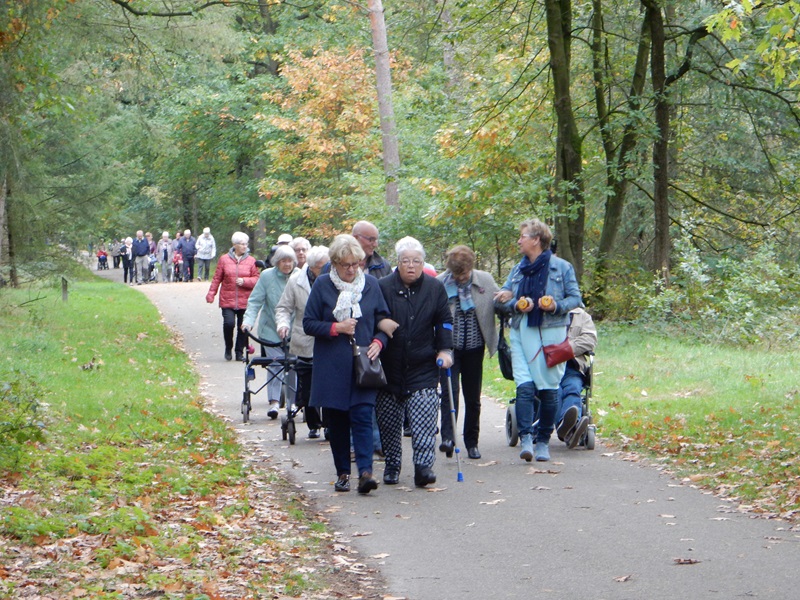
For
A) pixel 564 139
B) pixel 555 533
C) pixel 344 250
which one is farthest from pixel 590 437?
pixel 564 139

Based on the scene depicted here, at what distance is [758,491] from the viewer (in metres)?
9.07

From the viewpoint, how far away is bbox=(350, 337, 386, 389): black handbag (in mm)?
9070

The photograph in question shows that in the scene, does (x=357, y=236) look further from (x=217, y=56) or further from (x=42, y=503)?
(x=217, y=56)

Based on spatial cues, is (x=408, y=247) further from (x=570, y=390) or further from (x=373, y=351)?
(x=570, y=390)

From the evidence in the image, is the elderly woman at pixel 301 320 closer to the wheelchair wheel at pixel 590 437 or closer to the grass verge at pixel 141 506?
the grass verge at pixel 141 506

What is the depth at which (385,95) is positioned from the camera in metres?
27.0

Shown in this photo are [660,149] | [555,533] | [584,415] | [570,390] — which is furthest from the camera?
[660,149]

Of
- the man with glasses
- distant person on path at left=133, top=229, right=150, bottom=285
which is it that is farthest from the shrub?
distant person on path at left=133, top=229, right=150, bottom=285

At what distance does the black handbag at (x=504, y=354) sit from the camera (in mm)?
10987

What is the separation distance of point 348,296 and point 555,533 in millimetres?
2549

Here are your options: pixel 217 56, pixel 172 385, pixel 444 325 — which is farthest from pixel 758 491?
pixel 217 56

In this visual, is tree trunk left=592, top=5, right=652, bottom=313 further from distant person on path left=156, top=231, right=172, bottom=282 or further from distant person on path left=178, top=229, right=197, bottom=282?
distant person on path left=156, top=231, right=172, bottom=282

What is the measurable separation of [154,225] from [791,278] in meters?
43.6

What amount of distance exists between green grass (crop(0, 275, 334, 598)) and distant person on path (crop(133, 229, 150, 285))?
26693 millimetres
